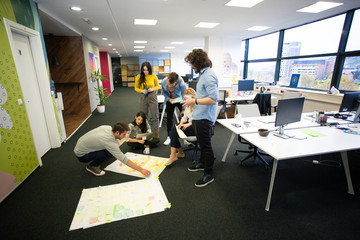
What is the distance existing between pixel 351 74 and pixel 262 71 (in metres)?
3.12

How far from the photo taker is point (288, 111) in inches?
87.7

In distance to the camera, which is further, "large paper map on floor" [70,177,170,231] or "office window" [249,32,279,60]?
"office window" [249,32,279,60]

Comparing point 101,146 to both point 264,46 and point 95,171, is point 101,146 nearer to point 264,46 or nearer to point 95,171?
point 95,171

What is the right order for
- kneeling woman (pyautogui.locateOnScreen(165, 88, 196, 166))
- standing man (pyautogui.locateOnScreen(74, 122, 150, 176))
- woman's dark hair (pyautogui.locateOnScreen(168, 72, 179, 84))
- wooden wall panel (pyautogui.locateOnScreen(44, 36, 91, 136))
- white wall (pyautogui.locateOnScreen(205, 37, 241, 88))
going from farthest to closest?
white wall (pyautogui.locateOnScreen(205, 37, 241, 88))
wooden wall panel (pyautogui.locateOnScreen(44, 36, 91, 136))
woman's dark hair (pyautogui.locateOnScreen(168, 72, 179, 84))
kneeling woman (pyautogui.locateOnScreen(165, 88, 196, 166))
standing man (pyautogui.locateOnScreen(74, 122, 150, 176))

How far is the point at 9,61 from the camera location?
7.21ft

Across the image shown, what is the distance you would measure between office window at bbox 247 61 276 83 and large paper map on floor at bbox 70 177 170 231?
6.23m

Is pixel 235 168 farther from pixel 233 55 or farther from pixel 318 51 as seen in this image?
pixel 233 55

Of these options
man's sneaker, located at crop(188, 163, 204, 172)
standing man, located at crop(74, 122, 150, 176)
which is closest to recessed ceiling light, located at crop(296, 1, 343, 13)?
man's sneaker, located at crop(188, 163, 204, 172)

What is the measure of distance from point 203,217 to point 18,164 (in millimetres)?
2375

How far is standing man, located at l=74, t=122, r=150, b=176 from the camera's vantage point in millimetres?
2073

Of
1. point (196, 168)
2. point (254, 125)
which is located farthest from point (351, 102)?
point (196, 168)

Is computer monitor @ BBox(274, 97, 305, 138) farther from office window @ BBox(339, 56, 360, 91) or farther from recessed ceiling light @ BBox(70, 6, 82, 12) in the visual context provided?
recessed ceiling light @ BBox(70, 6, 82, 12)

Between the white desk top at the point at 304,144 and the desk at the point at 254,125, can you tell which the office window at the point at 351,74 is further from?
the white desk top at the point at 304,144

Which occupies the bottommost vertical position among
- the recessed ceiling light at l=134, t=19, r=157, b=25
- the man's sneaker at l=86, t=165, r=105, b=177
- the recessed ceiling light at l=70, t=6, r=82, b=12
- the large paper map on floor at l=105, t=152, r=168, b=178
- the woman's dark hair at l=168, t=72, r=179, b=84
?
the large paper map on floor at l=105, t=152, r=168, b=178
